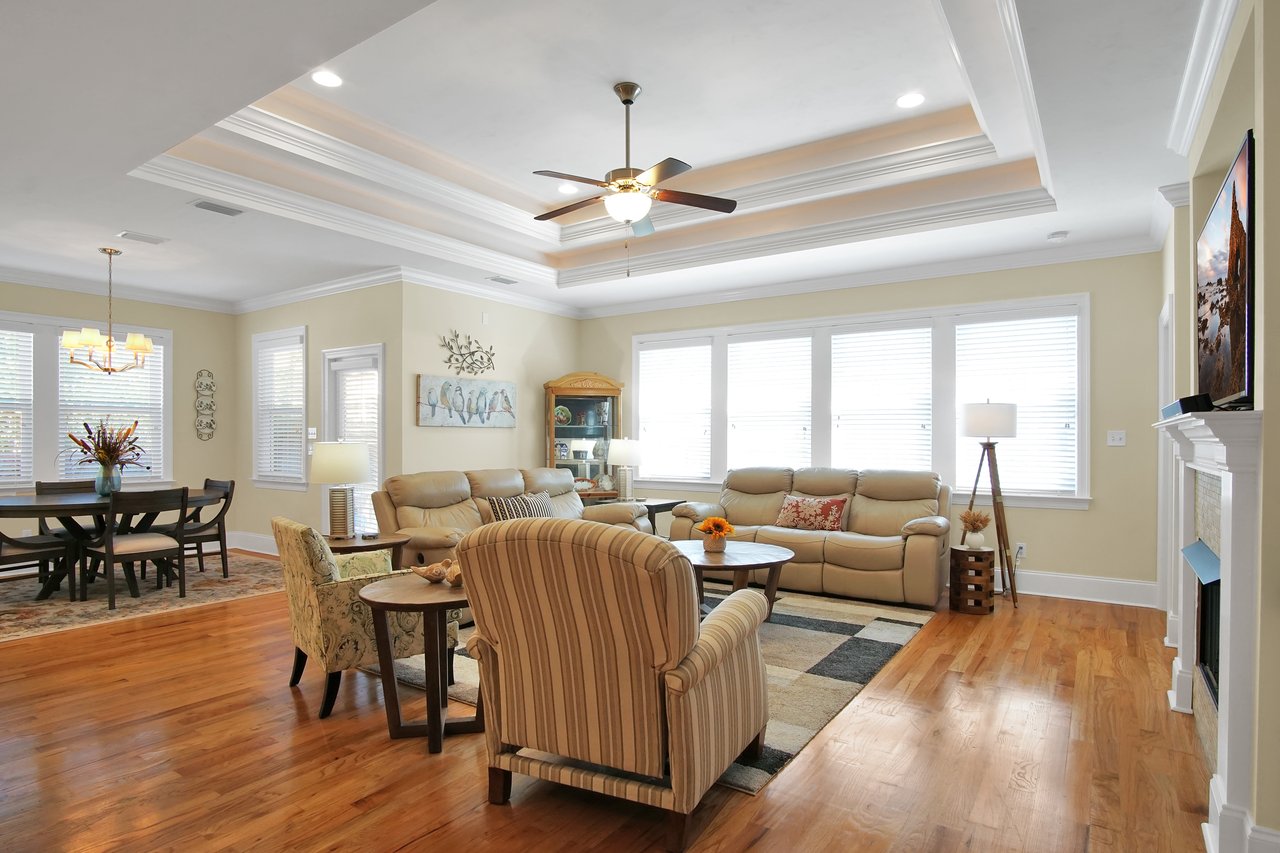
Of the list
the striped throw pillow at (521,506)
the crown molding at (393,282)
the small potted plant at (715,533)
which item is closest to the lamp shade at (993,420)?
the small potted plant at (715,533)

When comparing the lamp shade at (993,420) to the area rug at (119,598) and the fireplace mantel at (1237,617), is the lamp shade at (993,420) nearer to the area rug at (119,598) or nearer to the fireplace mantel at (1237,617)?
the fireplace mantel at (1237,617)

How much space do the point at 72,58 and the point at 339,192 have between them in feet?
7.46

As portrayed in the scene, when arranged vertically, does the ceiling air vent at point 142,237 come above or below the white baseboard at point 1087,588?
above

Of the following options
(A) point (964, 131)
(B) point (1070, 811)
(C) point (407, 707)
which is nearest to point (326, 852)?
(C) point (407, 707)

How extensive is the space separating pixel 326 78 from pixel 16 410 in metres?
4.99

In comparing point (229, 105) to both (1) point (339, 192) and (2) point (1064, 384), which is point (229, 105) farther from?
(2) point (1064, 384)

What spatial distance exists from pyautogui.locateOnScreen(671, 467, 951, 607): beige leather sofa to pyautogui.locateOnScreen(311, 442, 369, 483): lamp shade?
2.82 meters

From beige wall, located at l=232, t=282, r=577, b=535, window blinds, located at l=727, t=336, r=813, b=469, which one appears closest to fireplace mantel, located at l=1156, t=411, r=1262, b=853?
window blinds, located at l=727, t=336, r=813, b=469

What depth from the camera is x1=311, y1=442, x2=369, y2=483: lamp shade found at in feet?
13.9

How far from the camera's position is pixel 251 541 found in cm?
783

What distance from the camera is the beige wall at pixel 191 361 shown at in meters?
7.08

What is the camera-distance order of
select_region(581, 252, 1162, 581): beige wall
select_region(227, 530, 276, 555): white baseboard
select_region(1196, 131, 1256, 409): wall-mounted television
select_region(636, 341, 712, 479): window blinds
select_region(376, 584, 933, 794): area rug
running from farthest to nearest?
select_region(227, 530, 276, 555): white baseboard → select_region(636, 341, 712, 479): window blinds → select_region(581, 252, 1162, 581): beige wall → select_region(376, 584, 933, 794): area rug → select_region(1196, 131, 1256, 409): wall-mounted television

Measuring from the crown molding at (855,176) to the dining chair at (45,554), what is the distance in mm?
5312

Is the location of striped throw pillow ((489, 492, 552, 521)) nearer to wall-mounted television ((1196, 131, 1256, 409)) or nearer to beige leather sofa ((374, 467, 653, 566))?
beige leather sofa ((374, 467, 653, 566))
